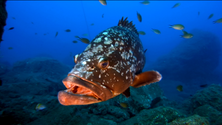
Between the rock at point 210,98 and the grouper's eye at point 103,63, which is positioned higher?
the grouper's eye at point 103,63

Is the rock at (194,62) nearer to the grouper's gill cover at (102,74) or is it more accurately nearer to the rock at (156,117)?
the rock at (156,117)

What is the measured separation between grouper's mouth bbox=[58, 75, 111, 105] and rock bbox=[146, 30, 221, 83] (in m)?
23.5

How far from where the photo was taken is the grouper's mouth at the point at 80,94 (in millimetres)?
1623

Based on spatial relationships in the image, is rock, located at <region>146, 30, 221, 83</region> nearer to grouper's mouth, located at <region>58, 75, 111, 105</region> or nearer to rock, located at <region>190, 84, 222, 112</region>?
rock, located at <region>190, 84, 222, 112</region>

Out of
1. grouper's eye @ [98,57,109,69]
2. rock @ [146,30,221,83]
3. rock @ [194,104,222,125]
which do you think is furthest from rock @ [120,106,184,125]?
rock @ [146,30,221,83]

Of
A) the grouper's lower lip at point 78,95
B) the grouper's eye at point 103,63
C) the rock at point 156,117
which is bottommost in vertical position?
the rock at point 156,117

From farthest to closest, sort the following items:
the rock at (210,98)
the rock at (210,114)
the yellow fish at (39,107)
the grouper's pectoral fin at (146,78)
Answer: the rock at (210,98)
the rock at (210,114)
the yellow fish at (39,107)
the grouper's pectoral fin at (146,78)

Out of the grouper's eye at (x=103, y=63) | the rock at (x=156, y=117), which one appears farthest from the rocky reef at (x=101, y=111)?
the grouper's eye at (x=103, y=63)

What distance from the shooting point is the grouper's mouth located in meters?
1.62

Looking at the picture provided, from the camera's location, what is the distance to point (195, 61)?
23.1m

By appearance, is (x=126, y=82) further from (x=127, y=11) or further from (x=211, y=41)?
(x=127, y=11)

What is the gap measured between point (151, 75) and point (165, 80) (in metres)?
21.7

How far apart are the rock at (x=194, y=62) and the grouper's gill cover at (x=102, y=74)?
74.1 feet

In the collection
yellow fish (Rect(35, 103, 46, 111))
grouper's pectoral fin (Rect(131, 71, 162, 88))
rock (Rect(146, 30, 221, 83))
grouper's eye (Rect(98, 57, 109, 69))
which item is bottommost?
yellow fish (Rect(35, 103, 46, 111))
